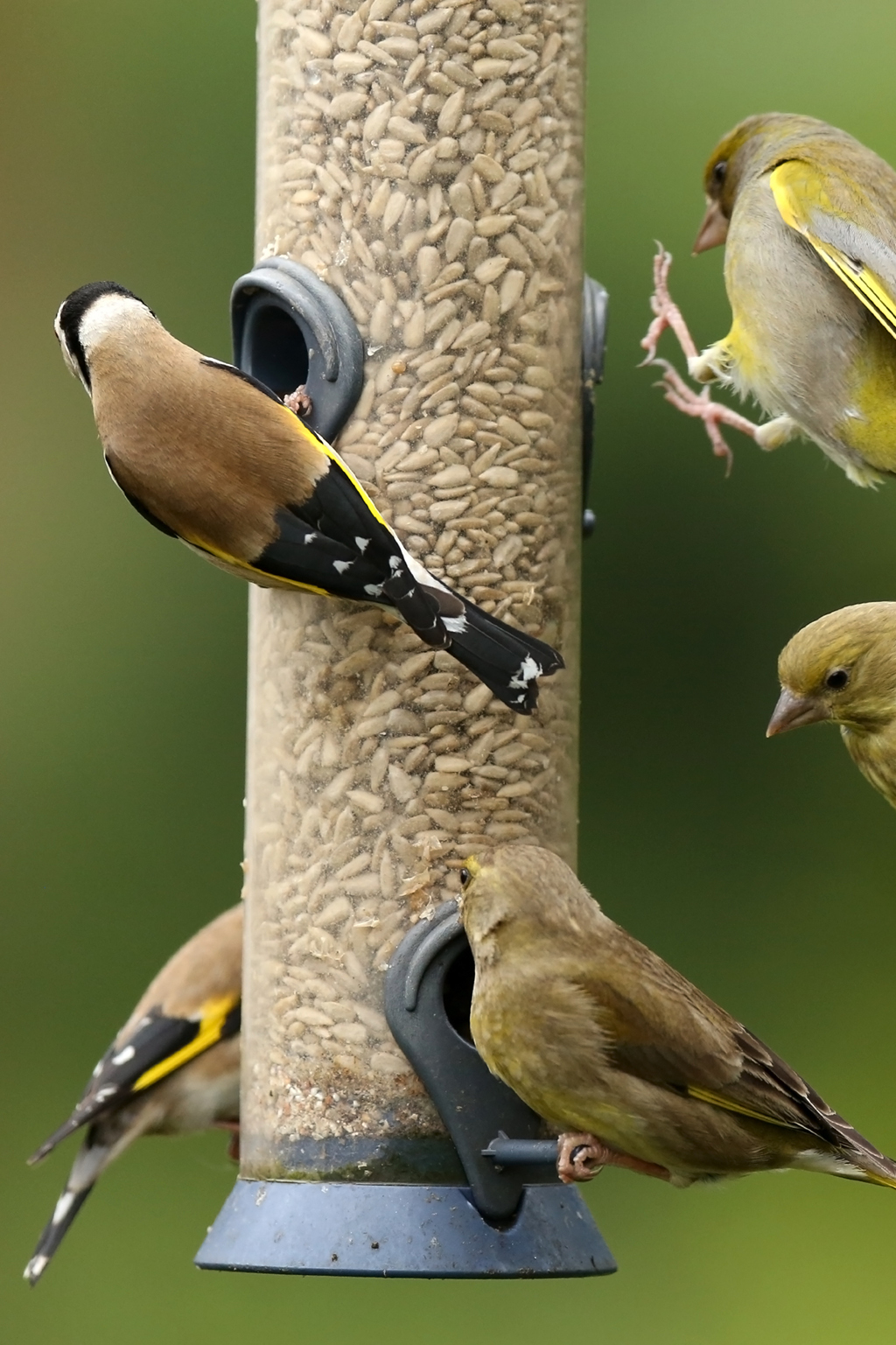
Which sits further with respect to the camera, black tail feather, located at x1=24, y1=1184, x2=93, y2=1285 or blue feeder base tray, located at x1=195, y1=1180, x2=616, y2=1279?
black tail feather, located at x1=24, y1=1184, x2=93, y2=1285

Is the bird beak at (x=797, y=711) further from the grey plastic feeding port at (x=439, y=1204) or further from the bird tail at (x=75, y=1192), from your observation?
the bird tail at (x=75, y=1192)

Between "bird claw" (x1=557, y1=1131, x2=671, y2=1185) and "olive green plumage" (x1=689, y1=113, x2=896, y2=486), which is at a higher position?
"olive green plumage" (x1=689, y1=113, x2=896, y2=486)

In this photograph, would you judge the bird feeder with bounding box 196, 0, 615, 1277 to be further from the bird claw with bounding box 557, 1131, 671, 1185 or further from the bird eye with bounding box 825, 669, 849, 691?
the bird eye with bounding box 825, 669, 849, 691

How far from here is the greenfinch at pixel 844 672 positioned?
507 cm

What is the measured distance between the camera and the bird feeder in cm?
471

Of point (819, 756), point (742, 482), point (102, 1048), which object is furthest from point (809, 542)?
point (102, 1048)

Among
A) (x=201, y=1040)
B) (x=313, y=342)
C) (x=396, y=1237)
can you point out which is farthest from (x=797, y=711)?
(x=201, y=1040)

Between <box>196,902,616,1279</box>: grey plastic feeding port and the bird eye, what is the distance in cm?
99

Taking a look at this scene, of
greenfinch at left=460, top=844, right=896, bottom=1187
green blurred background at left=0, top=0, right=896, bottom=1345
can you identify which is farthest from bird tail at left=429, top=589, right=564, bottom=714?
green blurred background at left=0, top=0, right=896, bottom=1345

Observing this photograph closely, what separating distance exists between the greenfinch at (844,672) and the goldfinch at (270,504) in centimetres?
62

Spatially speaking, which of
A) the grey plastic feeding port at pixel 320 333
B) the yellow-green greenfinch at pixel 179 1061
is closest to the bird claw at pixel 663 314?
the grey plastic feeding port at pixel 320 333

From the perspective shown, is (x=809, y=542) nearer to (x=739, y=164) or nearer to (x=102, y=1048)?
(x=739, y=164)

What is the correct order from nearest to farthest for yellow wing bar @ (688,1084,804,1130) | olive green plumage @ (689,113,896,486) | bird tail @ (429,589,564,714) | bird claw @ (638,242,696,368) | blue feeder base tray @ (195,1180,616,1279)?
1. yellow wing bar @ (688,1084,804,1130)
2. blue feeder base tray @ (195,1180,616,1279)
3. bird tail @ (429,589,564,714)
4. olive green plumage @ (689,113,896,486)
5. bird claw @ (638,242,696,368)

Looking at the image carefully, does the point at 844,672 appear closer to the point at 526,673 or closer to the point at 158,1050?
the point at 526,673
